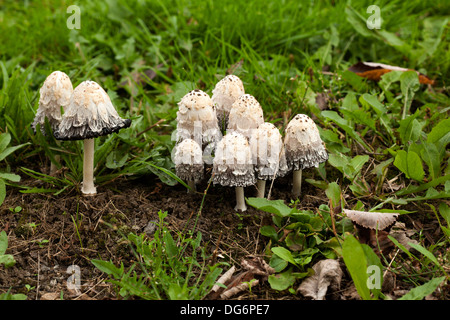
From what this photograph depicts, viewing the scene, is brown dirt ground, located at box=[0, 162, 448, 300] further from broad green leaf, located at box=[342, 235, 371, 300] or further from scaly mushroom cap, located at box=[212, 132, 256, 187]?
scaly mushroom cap, located at box=[212, 132, 256, 187]

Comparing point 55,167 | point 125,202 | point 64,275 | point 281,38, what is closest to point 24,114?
point 55,167

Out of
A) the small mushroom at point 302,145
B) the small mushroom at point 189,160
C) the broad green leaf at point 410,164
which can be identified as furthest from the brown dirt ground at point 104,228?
the broad green leaf at point 410,164

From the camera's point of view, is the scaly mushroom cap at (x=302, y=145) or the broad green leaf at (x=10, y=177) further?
the broad green leaf at (x=10, y=177)

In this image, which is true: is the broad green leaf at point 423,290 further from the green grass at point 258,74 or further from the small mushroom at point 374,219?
the green grass at point 258,74

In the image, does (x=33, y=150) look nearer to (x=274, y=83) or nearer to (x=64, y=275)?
(x=64, y=275)

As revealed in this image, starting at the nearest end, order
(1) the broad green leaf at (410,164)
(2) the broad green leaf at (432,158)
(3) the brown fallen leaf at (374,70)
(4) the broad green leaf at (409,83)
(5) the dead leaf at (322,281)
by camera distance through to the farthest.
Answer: (5) the dead leaf at (322,281), (1) the broad green leaf at (410,164), (2) the broad green leaf at (432,158), (4) the broad green leaf at (409,83), (3) the brown fallen leaf at (374,70)

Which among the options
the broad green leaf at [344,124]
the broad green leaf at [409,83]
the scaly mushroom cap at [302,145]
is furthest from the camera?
the broad green leaf at [409,83]

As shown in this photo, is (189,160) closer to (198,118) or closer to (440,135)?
(198,118)

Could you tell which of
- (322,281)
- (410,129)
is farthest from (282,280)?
(410,129)
